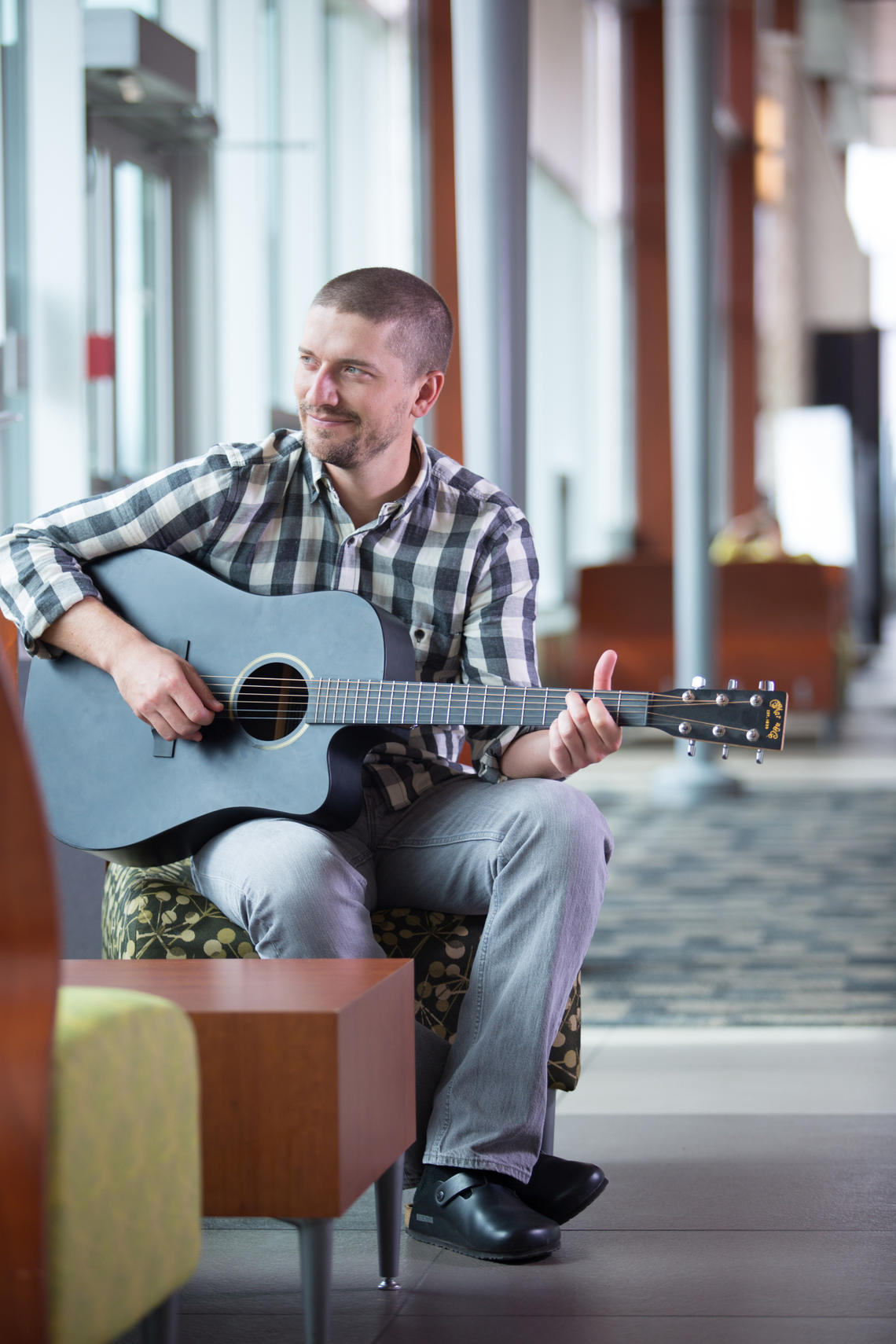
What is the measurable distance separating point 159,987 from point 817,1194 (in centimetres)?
89

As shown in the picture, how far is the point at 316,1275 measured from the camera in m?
1.35

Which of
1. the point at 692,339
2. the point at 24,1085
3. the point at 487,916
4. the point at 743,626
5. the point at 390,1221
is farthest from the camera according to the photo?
the point at 743,626

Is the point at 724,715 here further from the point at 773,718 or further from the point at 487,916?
the point at 487,916

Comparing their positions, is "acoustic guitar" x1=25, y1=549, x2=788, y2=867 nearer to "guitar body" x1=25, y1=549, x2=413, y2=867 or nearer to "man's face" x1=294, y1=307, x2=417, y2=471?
"guitar body" x1=25, y1=549, x2=413, y2=867

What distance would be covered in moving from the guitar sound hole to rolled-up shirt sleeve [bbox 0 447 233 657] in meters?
0.24

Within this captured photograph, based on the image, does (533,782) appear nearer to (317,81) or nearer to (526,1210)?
(526,1210)

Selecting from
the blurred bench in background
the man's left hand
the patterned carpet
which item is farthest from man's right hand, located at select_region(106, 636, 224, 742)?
the blurred bench in background

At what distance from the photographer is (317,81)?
5.96 meters

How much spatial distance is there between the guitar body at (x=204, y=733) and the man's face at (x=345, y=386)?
0.20 metres

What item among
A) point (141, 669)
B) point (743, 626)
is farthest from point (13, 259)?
point (743, 626)

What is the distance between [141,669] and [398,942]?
43 centimetres

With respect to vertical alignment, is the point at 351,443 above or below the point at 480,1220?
above

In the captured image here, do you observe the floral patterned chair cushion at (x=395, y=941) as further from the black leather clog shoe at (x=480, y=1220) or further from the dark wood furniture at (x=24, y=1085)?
the dark wood furniture at (x=24, y=1085)

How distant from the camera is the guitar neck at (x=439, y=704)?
1.74 metres
